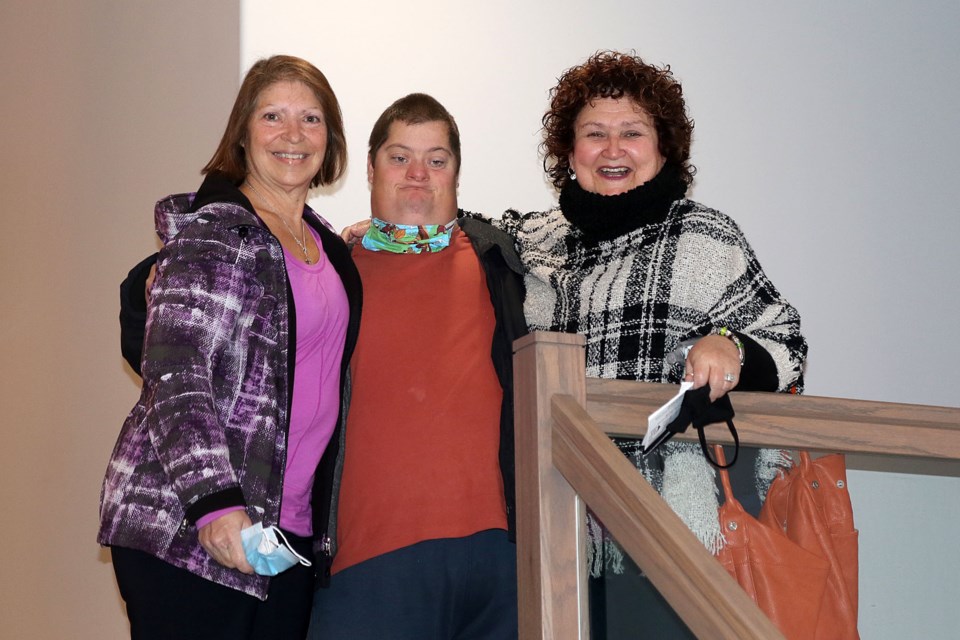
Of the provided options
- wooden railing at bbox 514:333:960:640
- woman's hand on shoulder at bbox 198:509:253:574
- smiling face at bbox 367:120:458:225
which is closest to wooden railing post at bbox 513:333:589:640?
wooden railing at bbox 514:333:960:640

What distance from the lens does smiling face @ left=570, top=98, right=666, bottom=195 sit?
238 centimetres

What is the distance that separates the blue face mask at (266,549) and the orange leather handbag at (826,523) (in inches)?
32.6

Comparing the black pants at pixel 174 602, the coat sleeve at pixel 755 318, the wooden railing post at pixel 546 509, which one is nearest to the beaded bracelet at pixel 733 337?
the coat sleeve at pixel 755 318

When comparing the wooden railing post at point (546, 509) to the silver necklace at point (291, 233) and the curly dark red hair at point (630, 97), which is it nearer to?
the silver necklace at point (291, 233)

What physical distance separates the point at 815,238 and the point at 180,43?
6.61 feet

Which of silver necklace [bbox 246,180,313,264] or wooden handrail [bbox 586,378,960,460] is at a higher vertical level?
silver necklace [bbox 246,180,313,264]

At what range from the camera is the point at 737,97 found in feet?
Result: 11.5

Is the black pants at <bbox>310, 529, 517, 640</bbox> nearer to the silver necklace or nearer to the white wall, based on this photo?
the silver necklace

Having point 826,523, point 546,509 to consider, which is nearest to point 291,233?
point 546,509

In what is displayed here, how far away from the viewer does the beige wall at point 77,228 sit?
3164 mm

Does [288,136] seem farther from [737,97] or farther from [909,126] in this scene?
[909,126]

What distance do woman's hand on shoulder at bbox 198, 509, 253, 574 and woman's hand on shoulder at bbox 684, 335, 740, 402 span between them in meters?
0.79

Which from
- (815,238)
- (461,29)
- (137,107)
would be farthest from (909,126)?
(137,107)

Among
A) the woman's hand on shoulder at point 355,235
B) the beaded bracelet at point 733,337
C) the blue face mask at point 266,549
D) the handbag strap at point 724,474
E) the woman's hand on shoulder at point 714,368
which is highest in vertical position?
the woman's hand on shoulder at point 355,235
